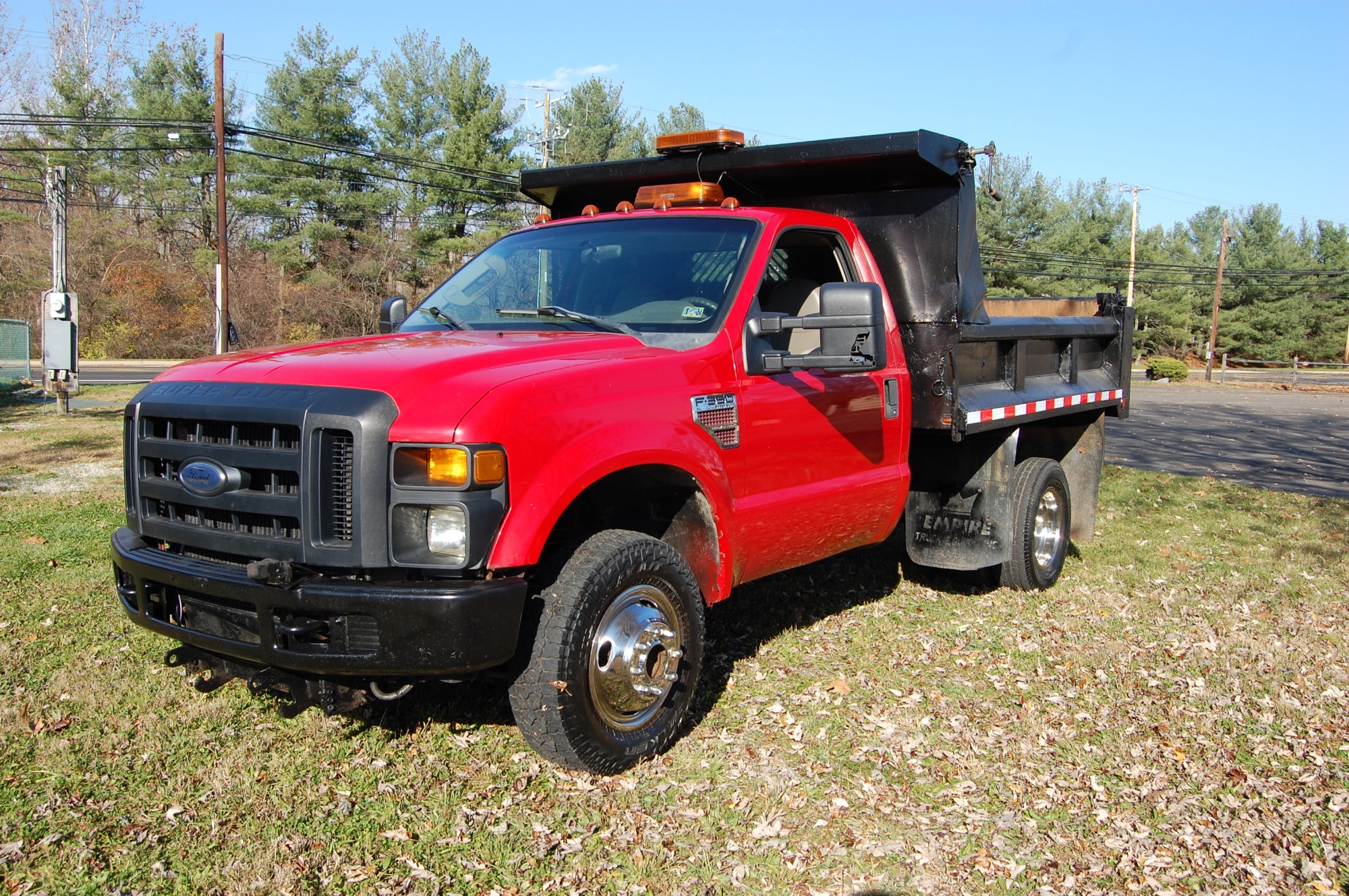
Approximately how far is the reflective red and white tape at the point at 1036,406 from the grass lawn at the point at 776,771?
119 cm

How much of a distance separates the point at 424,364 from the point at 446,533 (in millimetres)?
597

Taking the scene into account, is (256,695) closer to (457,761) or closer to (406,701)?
(406,701)

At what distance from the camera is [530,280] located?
15.9 feet

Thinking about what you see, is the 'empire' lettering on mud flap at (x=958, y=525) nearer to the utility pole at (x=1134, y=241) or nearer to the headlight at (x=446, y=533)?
the headlight at (x=446, y=533)

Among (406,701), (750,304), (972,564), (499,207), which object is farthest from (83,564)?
(499,207)

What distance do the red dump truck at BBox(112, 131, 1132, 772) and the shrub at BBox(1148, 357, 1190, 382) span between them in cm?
4150

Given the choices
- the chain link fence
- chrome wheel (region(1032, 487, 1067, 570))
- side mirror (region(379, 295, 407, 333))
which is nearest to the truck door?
chrome wheel (region(1032, 487, 1067, 570))

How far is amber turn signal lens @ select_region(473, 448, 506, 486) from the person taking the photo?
313 centimetres

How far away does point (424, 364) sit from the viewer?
3381 millimetres

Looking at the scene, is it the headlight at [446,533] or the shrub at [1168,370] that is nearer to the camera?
the headlight at [446,533]

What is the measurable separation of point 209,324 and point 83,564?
129 feet

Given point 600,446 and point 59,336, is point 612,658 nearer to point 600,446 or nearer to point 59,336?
point 600,446

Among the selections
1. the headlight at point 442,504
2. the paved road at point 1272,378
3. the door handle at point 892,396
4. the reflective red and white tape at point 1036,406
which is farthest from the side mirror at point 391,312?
the paved road at point 1272,378

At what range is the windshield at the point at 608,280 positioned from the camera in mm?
4320
